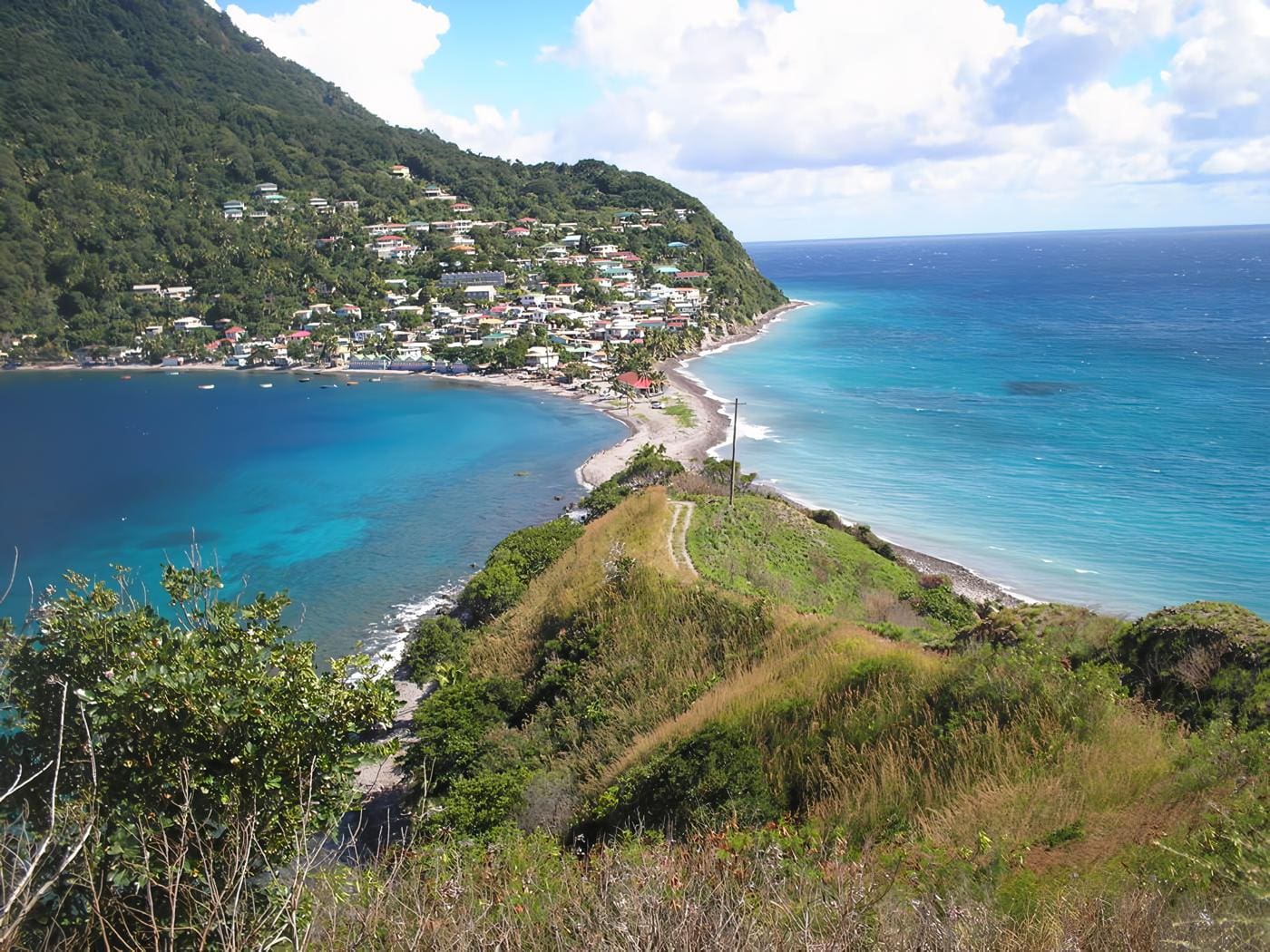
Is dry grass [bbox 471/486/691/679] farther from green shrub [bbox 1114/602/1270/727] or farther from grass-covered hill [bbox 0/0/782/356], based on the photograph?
grass-covered hill [bbox 0/0/782/356]

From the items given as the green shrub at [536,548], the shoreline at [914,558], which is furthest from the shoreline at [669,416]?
the green shrub at [536,548]

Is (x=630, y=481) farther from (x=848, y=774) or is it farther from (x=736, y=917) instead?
(x=736, y=917)

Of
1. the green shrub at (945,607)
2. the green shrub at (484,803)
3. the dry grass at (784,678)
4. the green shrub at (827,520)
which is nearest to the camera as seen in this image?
the dry grass at (784,678)

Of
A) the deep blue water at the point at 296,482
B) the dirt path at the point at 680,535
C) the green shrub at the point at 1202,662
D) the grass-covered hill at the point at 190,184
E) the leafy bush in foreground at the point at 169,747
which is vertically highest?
the grass-covered hill at the point at 190,184

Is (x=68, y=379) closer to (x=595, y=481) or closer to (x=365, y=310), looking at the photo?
→ (x=365, y=310)

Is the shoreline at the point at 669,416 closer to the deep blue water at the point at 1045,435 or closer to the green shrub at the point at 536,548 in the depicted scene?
the deep blue water at the point at 1045,435

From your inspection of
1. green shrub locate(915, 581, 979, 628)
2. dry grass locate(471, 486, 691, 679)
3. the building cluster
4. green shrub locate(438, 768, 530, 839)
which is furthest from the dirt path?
the building cluster

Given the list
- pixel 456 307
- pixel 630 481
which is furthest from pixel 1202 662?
pixel 456 307
